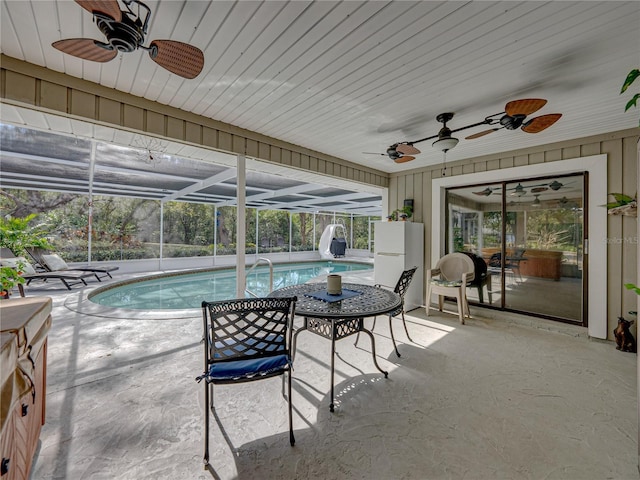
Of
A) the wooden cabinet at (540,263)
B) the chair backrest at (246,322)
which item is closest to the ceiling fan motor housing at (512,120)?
the chair backrest at (246,322)

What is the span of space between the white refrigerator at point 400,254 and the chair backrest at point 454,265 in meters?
0.38

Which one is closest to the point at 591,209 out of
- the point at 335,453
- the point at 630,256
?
the point at 630,256

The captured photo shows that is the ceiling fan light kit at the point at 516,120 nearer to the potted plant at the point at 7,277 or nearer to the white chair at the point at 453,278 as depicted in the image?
the white chair at the point at 453,278

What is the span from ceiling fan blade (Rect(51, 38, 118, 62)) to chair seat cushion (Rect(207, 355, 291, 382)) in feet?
6.49

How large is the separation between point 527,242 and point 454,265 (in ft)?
3.70

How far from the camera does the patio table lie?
2.10 meters

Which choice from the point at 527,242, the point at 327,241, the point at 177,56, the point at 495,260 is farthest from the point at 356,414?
the point at 327,241

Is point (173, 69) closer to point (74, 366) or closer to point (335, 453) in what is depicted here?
point (335, 453)

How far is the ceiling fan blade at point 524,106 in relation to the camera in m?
2.05

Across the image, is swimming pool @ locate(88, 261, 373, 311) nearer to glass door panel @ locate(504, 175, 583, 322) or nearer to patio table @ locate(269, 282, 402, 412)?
patio table @ locate(269, 282, 402, 412)

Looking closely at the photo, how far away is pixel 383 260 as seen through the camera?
4.92 metres

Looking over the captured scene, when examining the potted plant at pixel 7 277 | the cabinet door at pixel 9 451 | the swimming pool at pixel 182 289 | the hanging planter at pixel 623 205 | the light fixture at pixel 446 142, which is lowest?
the swimming pool at pixel 182 289

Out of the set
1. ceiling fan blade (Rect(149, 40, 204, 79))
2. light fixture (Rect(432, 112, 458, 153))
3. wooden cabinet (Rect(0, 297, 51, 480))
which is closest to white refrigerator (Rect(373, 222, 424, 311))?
light fixture (Rect(432, 112, 458, 153))

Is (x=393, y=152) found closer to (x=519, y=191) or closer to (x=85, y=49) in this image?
(x=519, y=191)
